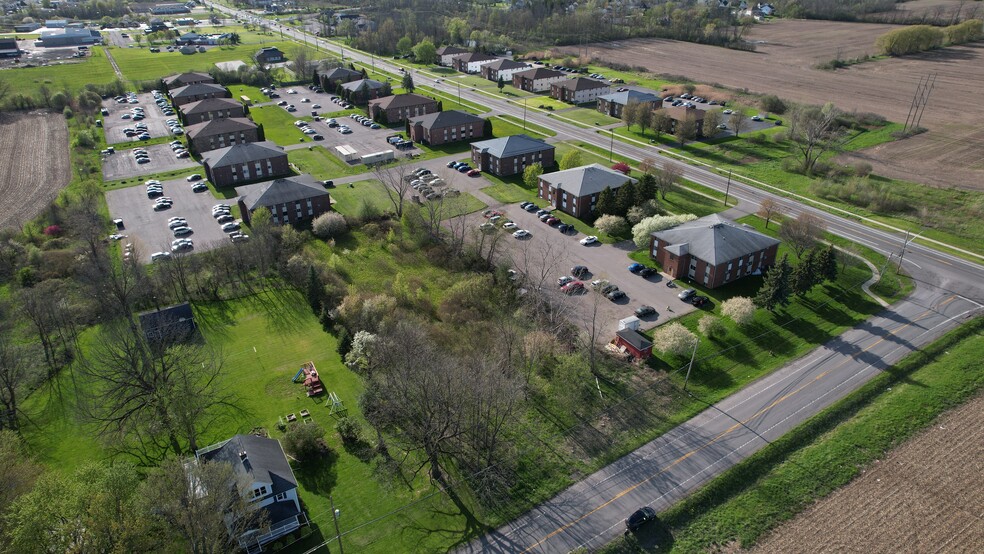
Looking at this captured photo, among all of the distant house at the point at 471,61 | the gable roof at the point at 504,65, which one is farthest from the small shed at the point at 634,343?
the distant house at the point at 471,61

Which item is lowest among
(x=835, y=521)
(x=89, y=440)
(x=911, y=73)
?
(x=89, y=440)

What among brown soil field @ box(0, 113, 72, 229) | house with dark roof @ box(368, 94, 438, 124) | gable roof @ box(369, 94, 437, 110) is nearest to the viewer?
brown soil field @ box(0, 113, 72, 229)

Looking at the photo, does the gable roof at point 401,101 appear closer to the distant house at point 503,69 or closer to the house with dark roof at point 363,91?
the house with dark roof at point 363,91

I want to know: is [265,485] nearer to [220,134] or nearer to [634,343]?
[634,343]

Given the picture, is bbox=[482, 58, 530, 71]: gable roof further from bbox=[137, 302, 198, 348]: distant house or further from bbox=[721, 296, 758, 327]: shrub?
bbox=[137, 302, 198, 348]: distant house

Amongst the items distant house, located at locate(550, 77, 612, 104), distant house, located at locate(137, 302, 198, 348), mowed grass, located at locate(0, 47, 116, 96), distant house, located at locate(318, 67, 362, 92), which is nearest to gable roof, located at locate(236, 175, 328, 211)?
distant house, located at locate(137, 302, 198, 348)

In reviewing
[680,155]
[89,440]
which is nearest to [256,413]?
[89,440]

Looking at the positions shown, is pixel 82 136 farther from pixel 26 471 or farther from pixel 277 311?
pixel 26 471
